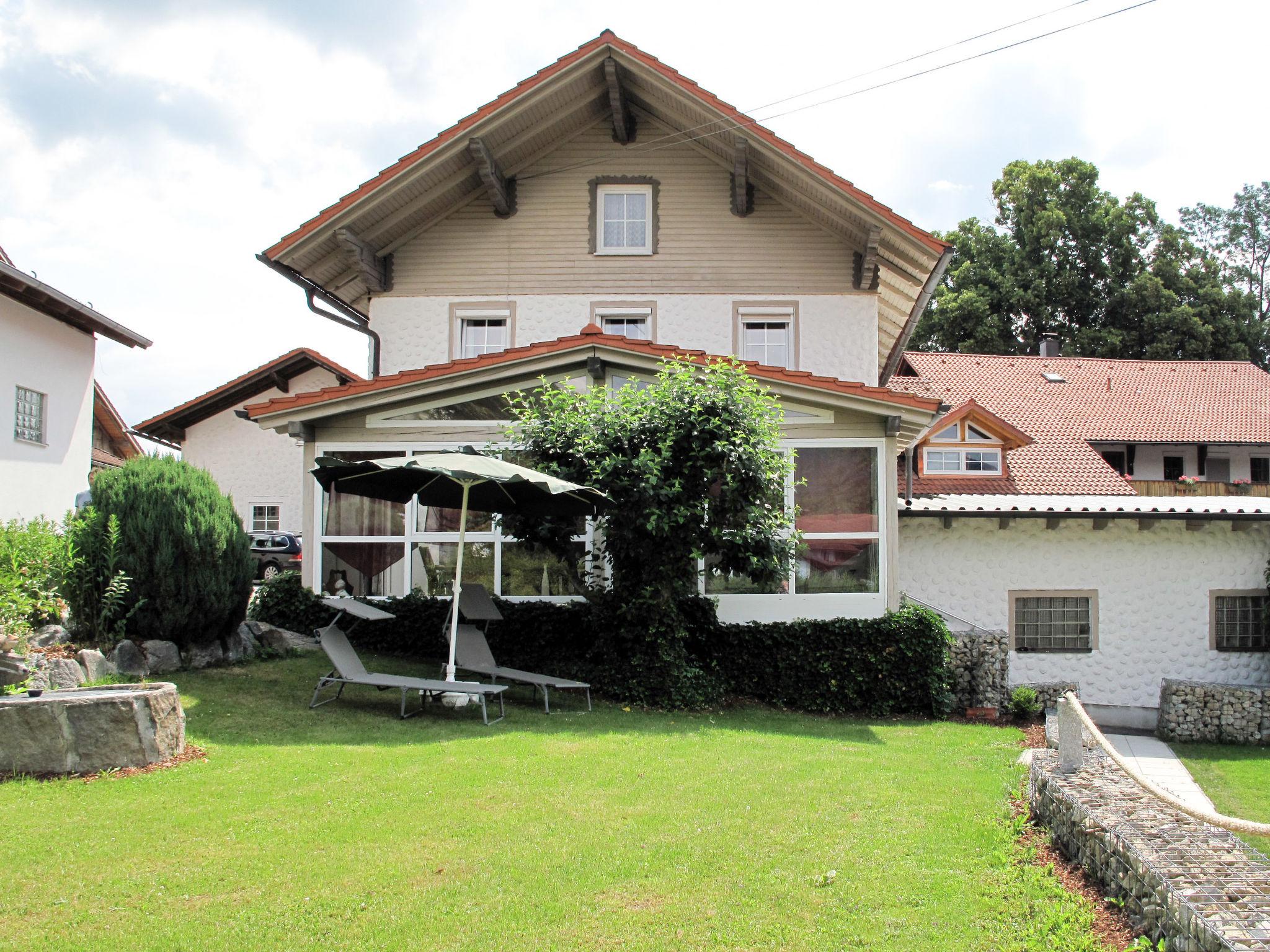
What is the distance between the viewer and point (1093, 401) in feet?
98.4

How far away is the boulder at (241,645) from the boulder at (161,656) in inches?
26.8

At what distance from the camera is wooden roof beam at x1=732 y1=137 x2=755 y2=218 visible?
15.4 m

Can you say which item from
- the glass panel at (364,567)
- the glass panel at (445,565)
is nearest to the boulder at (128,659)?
the glass panel at (364,567)

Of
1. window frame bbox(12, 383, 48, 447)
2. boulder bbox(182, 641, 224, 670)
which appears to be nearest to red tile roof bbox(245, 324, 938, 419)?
boulder bbox(182, 641, 224, 670)

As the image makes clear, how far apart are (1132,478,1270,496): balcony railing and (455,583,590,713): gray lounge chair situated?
22.9 metres

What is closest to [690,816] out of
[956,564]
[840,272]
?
[956,564]

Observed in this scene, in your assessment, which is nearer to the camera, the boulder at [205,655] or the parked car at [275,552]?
the boulder at [205,655]

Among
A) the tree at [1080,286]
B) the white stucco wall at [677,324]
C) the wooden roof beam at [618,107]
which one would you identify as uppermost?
the tree at [1080,286]

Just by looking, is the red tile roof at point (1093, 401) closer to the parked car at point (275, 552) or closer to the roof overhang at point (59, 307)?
the parked car at point (275, 552)

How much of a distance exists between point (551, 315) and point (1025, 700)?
29.2ft

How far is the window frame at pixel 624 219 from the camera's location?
53.9ft

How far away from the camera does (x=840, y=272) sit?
1623cm

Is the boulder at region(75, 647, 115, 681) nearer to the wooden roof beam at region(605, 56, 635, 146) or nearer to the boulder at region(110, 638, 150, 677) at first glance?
the boulder at region(110, 638, 150, 677)

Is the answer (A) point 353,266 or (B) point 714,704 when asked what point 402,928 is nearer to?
(B) point 714,704
